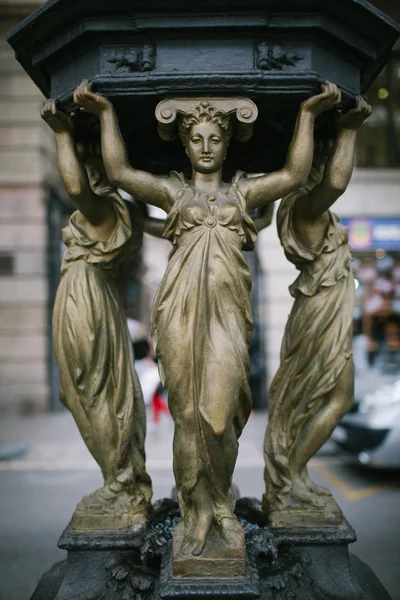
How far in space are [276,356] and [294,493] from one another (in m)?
6.75

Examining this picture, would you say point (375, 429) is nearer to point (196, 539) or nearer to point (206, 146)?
point (196, 539)

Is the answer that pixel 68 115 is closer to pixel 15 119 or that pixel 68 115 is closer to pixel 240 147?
pixel 240 147

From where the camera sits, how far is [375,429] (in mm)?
5570

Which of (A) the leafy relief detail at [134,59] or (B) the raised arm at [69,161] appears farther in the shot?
(B) the raised arm at [69,161]

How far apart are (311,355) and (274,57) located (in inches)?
54.5

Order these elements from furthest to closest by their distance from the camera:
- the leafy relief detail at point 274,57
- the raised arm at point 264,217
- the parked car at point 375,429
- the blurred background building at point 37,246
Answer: the blurred background building at point 37,246, the parked car at point 375,429, the raised arm at point 264,217, the leafy relief detail at point 274,57

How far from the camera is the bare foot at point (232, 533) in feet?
6.86

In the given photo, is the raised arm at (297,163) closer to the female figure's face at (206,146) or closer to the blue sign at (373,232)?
the female figure's face at (206,146)

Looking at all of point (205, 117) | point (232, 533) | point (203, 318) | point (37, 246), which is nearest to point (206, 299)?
point (203, 318)

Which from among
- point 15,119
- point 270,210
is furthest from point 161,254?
point 270,210

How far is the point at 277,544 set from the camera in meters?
2.46

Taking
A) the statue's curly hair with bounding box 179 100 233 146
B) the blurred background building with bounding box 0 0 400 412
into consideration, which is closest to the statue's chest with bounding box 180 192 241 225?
the statue's curly hair with bounding box 179 100 233 146

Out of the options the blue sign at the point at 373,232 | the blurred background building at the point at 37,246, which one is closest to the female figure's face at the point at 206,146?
the blurred background building at the point at 37,246

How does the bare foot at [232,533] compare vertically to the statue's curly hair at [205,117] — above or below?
below
